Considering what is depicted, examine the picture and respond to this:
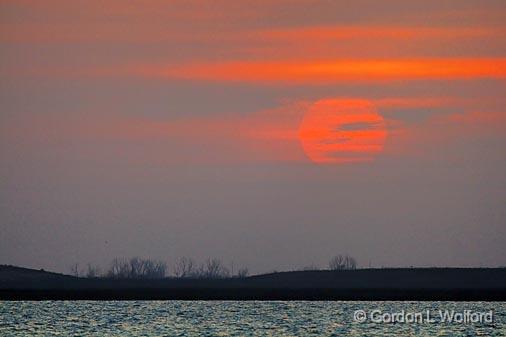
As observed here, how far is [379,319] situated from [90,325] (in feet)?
94.4

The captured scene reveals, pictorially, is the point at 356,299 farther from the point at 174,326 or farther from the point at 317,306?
the point at 174,326

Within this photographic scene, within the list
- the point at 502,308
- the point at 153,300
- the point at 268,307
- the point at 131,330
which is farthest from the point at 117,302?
the point at 131,330

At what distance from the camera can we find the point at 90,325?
126 m

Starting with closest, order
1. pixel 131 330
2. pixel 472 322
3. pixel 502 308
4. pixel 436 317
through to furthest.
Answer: pixel 131 330 < pixel 472 322 < pixel 436 317 < pixel 502 308

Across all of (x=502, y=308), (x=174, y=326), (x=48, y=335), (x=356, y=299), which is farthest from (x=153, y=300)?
(x=48, y=335)

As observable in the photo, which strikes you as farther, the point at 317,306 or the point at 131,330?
the point at 317,306

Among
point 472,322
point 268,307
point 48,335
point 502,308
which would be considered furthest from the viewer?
point 268,307

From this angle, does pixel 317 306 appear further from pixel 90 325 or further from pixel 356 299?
pixel 90 325

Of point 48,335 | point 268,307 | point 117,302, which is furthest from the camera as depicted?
point 117,302

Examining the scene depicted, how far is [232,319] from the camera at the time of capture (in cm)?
13638

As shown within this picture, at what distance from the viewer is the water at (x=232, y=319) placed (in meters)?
116

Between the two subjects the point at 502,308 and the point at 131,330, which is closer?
the point at 131,330

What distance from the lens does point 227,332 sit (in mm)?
115938

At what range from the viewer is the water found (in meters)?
116
